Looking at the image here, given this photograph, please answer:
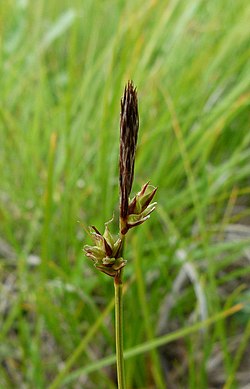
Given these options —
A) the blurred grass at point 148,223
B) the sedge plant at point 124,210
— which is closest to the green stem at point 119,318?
the sedge plant at point 124,210

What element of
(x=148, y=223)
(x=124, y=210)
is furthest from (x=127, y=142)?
(x=148, y=223)

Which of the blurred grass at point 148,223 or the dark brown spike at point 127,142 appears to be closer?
the dark brown spike at point 127,142

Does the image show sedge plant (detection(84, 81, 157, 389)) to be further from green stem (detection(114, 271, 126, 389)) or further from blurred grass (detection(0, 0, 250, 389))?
blurred grass (detection(0, 0, 250, 389))

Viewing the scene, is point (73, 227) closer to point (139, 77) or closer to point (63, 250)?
point (63, 250)

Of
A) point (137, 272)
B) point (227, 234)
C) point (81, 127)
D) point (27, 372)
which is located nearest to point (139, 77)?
point (81, 127)

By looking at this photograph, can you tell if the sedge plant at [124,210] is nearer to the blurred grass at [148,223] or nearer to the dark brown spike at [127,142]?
the dark brown spike at [127,142]

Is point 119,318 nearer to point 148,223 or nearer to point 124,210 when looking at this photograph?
point 124,210
